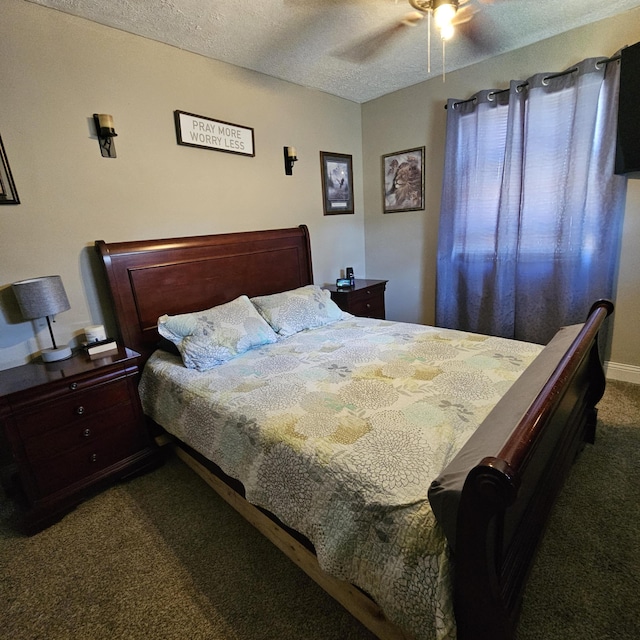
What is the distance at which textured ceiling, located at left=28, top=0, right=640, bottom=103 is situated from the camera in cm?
203

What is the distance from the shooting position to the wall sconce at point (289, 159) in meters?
3.12

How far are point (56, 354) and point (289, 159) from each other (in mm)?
2317

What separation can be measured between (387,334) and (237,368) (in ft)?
3.38

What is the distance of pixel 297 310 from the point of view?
2693 millimetres

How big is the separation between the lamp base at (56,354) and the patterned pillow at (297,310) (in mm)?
1217

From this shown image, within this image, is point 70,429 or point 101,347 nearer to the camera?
point 70,429

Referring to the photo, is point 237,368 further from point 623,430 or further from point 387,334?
point 623,430

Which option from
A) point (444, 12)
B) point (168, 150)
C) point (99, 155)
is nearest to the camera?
point (444, 12)

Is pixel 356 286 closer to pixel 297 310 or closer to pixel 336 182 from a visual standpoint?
pixel 297 310

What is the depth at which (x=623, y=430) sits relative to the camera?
222 cm

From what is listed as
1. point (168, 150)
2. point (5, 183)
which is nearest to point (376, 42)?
point (168, 150)

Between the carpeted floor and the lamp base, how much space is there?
Result: 2.68 feet

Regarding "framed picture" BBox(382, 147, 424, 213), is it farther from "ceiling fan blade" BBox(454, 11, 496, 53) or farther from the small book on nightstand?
the small book on nightstand

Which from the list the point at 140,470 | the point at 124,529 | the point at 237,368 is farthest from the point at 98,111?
the point at 124,529
